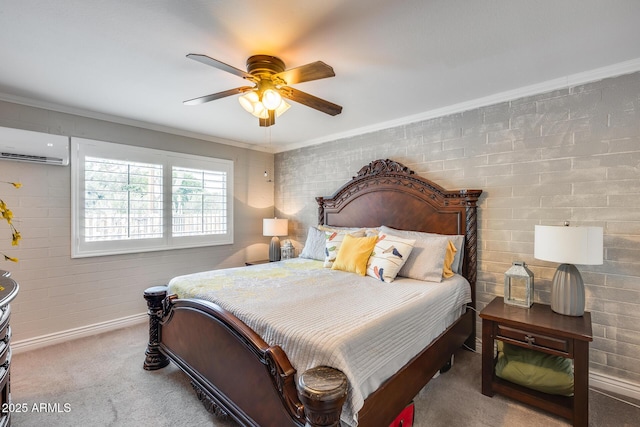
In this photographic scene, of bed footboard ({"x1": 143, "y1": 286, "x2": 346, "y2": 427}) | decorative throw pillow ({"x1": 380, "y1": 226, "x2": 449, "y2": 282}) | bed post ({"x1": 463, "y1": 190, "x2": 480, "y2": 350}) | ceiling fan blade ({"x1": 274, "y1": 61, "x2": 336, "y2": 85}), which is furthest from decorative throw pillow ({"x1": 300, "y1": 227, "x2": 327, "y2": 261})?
ceiling fan blade ({"x1": 274, "y1": 61, "x2": 336, "y2": 85})

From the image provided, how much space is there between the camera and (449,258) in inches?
108

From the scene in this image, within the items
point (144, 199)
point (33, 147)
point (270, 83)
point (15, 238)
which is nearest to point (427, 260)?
point (270, 83)

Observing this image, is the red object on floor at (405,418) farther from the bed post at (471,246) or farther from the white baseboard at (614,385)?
the white baseboard at (614,385)

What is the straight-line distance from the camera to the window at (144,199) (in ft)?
10.5

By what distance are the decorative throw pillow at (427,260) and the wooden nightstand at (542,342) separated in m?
0.48

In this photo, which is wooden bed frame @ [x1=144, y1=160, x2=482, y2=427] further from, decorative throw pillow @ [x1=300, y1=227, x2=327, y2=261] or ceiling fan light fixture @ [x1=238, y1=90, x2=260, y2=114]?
ceiling fan light fixture @ [x1=238, y1=90, x2=260, y2=114]

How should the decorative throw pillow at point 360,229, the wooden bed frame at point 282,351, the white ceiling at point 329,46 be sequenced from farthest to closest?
the decorative throw pillow at point 360,229
the white ceiling at point 329,46
the wooden bed frame at point 282,351

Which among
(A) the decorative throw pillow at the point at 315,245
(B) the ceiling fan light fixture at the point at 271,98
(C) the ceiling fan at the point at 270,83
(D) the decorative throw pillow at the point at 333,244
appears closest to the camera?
(C) the ceiling fan at the point at 270,83

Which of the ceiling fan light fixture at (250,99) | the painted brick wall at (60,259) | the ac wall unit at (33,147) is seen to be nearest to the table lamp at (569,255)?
the ceiling fan light fixture at (250,99)

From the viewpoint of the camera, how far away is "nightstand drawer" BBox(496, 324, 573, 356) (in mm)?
1929

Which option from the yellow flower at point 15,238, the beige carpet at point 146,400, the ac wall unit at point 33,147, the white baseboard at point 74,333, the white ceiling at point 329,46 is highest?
the white ceiling at point 329,46

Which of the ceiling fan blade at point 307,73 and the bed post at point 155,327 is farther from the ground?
the ceiling fan blade at point 307,73

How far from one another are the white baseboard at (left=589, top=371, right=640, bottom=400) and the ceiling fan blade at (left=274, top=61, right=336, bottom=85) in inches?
119

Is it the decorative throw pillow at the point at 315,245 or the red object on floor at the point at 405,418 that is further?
the decorative throw pillow at the point at 315,245
